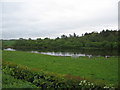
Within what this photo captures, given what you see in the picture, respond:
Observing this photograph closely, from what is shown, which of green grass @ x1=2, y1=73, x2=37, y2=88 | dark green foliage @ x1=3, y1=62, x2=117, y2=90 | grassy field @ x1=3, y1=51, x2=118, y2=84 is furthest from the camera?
grassy field @ x1=3, y1=51, x2=118, y2=84

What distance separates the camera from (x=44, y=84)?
373 inches

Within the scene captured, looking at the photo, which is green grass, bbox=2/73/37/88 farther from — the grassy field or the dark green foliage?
the grassy field

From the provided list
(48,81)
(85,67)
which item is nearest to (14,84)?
(48,81)

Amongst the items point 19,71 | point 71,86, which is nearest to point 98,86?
point 71,86

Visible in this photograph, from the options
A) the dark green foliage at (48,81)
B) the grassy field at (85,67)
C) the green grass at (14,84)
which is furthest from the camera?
the grassy field at (85,67)

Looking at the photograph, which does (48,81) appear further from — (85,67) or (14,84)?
(85,67)

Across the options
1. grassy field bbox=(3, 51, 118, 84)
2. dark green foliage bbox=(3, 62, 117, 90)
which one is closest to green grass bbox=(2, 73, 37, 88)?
dark green foliage bbox=(3, 62, 117, 90)

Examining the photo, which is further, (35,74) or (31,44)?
(31,44)

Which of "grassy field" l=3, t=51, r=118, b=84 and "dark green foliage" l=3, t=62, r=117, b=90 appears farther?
"grassy field" l=3, t=51, r=118, b=84

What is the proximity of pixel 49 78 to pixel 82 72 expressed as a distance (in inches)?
161

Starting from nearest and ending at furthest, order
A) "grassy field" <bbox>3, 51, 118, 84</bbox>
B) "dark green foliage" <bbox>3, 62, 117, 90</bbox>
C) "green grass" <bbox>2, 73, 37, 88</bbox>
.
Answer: "green grass" <bbox>2, 73, 37, 88</bbox> → "dark green foliage" <bbox>3, 62, 117, 90</bbox> → "grassy field" <bbox>3, 51, 118, 84</bbox>

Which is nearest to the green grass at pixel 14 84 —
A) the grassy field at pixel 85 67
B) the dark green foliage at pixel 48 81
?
the dark green foliage at pixel 48 81

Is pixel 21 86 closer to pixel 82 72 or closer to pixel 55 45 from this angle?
pixel 82 72

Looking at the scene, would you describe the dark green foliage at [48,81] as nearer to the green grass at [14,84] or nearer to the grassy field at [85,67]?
the green grass at [14,84]
